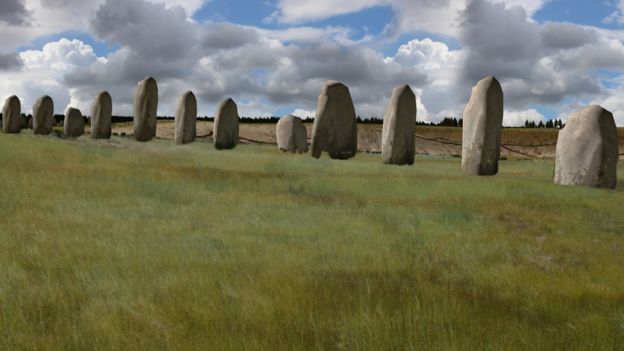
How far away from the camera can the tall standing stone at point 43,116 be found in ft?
127

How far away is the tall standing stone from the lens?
3878cm

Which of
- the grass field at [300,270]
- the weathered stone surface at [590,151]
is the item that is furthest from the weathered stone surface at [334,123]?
the grass field at [300,270]

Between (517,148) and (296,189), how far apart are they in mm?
34410

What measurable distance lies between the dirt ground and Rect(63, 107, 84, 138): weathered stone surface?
483 cm

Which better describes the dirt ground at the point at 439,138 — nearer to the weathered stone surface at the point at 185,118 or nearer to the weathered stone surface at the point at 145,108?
the weathered stone surface at the point at 145,108

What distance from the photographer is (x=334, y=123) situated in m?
27.0

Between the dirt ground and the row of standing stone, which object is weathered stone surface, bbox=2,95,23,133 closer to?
the row of standing stone

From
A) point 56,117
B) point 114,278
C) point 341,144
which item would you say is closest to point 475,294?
point 114,278

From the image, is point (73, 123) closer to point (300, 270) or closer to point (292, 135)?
point (292, 135)

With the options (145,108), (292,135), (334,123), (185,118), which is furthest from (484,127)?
(145,108)

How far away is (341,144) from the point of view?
27.2 m

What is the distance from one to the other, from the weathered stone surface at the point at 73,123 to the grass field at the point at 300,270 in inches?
1100

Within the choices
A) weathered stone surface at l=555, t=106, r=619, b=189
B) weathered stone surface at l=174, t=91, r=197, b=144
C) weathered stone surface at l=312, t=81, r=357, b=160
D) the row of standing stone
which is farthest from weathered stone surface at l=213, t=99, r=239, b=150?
weathered stone surface at l=555, t=106, r=619, b=189

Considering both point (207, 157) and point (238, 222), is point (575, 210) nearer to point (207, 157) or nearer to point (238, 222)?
point (238, 222)
